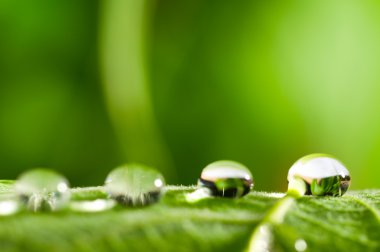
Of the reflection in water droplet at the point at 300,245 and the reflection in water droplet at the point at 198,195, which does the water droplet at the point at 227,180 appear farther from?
the reflection in water droplet at the point at 300,245

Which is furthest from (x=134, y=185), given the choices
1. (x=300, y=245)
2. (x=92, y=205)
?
(x=300, y=245)

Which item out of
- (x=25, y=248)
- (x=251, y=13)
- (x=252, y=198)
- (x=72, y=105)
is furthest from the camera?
(x=251, y=13)

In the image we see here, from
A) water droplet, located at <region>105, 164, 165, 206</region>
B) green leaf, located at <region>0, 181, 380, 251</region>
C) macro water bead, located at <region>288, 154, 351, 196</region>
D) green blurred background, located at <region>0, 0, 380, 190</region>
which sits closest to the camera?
green leaf, located at <region>0, 181, 380, 251</region>

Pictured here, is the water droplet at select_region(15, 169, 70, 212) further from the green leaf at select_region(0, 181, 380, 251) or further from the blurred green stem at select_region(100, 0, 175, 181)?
the blurred green stem at select_region(100, 0, 175, 181)

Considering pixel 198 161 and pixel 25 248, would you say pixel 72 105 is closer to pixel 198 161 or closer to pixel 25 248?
pixel 198 161

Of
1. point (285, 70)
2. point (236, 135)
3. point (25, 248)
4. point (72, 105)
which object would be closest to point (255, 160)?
point (236, 135)

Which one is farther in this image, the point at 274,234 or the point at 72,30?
the point at 72,30

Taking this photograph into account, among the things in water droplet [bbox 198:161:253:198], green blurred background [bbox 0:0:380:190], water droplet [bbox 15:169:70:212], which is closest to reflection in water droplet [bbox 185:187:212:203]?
water droplet [bbox 198:161:253:198]
